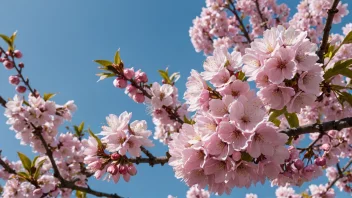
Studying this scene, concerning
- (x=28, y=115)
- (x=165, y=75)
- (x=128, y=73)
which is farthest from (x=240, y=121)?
(x=28, y=115)

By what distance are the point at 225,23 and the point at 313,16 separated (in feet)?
7.16

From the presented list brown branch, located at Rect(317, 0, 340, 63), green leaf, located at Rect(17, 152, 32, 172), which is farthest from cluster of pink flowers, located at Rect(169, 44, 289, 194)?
green leaf, located at Rect(17, 152, 32, 172)

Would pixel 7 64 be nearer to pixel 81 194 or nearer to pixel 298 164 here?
pixel 81 194

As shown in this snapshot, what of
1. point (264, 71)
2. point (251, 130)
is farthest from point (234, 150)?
point (264, 71)

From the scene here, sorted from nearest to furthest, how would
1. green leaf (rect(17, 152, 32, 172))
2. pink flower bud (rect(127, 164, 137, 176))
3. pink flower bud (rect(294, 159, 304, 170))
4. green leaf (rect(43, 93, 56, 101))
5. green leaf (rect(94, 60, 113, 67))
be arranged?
pink flower bud (rect(294, 159, 304, 170)) < pink flower bud (rect(127, 164, 137, 176)) < green leaf (rect(94, 60, 113, 67)) < green leaf (rect(17, 152, 32, 172)) < green leaf (rect(43, 93, 56, 101))

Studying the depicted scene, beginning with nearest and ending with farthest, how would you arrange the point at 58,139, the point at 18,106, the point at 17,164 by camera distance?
the point at 18,106 → the point at 58,139 → the point at 17,164

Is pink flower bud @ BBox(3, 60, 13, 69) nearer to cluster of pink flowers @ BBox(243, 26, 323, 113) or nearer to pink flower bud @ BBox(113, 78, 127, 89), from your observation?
pink flower bud @ BBox(113, 78, 127, 89)

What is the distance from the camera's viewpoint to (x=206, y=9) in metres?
8.59

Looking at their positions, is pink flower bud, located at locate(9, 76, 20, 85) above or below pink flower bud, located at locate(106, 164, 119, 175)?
above

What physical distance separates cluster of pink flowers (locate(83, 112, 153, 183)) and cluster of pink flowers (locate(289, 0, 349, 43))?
20.3 feet

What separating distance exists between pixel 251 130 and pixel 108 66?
2.02 m

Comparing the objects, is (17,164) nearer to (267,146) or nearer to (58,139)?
(58,139)

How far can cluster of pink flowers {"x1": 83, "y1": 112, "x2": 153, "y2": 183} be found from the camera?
88.8 inches

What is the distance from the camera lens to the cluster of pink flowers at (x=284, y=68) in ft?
5.28
